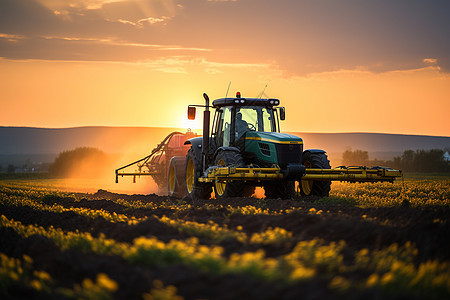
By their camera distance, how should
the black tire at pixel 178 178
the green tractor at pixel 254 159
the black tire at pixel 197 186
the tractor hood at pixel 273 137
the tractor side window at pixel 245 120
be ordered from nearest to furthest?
the green tractor at pixel 254 159 < the tractor hood at pixel 273 137 < the tractor side window at pixel 245 120 < the black tire at pixel 197 186 < the black tire at pixel 178 178

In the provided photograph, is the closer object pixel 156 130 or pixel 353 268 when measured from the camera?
pixel 353 268

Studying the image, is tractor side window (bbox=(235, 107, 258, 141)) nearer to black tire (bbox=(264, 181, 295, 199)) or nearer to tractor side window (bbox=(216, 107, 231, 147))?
tractor side window (bbox=(216, 107, 231, 147))

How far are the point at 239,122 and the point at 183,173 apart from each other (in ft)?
13.2

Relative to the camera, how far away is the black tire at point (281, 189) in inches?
653

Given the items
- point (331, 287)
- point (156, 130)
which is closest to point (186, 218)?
point (331, 287)

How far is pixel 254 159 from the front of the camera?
16719 mm

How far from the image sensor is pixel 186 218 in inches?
455

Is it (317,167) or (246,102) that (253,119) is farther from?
(317,167)

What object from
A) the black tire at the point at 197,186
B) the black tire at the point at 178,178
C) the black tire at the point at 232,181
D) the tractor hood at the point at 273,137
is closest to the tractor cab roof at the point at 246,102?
the tractor hood at the point at 273,137

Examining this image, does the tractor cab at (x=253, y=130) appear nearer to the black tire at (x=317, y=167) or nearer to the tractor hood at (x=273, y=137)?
the tractor hood at (x=273, y=137)

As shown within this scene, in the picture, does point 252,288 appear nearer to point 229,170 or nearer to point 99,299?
point 99,299

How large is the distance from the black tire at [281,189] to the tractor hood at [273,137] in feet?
4.40

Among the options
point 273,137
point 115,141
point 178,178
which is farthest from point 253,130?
point 115,141

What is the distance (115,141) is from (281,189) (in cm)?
14418
